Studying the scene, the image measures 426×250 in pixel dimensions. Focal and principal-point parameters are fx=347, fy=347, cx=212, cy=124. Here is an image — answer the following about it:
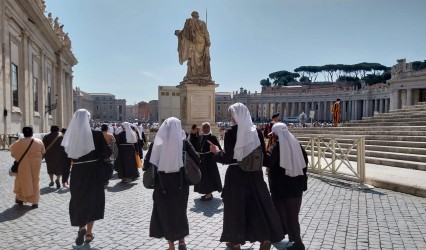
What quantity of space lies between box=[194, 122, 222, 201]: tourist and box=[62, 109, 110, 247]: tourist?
305 cm

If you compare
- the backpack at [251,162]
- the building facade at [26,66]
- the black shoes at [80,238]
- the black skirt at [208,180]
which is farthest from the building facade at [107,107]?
the backpack at [251,162]

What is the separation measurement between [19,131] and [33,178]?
57.8 feet

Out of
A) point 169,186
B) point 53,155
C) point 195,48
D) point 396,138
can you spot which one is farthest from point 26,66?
point 169,186

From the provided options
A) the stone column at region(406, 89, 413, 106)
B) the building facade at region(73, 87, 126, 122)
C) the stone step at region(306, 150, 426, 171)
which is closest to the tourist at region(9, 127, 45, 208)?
the stone step at region(306, 150, 426, 171)

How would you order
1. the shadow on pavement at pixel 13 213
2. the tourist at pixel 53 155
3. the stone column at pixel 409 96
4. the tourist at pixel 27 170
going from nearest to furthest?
the shadow on pavement at pixel 13 213 < the tourist at pixel 27 170 < the tourist at pixel 53 155 < the stone column at pixel 409 96

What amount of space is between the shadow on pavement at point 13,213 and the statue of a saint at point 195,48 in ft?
35.7

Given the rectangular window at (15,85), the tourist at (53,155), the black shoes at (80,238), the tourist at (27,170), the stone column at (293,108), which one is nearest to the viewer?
the black shoes at (80,238)

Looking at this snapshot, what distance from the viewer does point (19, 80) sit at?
23891 mm

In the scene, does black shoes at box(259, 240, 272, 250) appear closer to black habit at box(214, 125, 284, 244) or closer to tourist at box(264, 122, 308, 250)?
black habit at box(214, 125, 284, 244)

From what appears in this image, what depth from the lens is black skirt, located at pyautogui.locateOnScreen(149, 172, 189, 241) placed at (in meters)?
4.56

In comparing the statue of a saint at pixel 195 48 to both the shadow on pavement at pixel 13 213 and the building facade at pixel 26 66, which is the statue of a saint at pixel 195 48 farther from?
the shadow on pavement at pixel 13 213

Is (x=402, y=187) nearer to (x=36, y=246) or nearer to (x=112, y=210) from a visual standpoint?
(x=112, y=210)

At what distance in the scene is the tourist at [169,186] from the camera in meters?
4.59

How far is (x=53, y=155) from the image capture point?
9.95 meters
